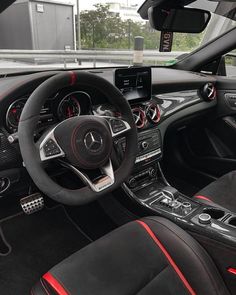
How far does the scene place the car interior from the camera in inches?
→ 51.0

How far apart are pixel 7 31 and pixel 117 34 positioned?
144 centimetres

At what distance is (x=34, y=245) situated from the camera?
7.80 ft

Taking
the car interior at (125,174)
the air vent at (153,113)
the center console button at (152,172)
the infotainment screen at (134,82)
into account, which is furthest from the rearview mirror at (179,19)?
the center console button at (152,172)

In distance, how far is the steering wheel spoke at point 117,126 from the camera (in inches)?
60.2

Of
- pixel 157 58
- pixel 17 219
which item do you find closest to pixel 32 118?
pixel 17 219

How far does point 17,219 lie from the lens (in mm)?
2615

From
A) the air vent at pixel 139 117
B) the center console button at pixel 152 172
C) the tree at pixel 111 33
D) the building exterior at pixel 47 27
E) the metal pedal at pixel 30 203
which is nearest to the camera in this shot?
the metal pedal at pixel 30 203

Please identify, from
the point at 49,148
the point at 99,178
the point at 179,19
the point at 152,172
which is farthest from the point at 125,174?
the point at 179,19

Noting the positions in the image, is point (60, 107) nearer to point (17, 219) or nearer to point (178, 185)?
point (17, 219)

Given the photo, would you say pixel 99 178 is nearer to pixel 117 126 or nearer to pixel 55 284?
pixel 117 126

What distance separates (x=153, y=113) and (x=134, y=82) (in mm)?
284

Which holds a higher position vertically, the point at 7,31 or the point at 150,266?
the point at 7,31

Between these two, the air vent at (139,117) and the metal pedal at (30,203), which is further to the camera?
the air vent at (139,117)

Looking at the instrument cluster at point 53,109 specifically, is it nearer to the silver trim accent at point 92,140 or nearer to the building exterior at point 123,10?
the silver trim accent at point 92,140
